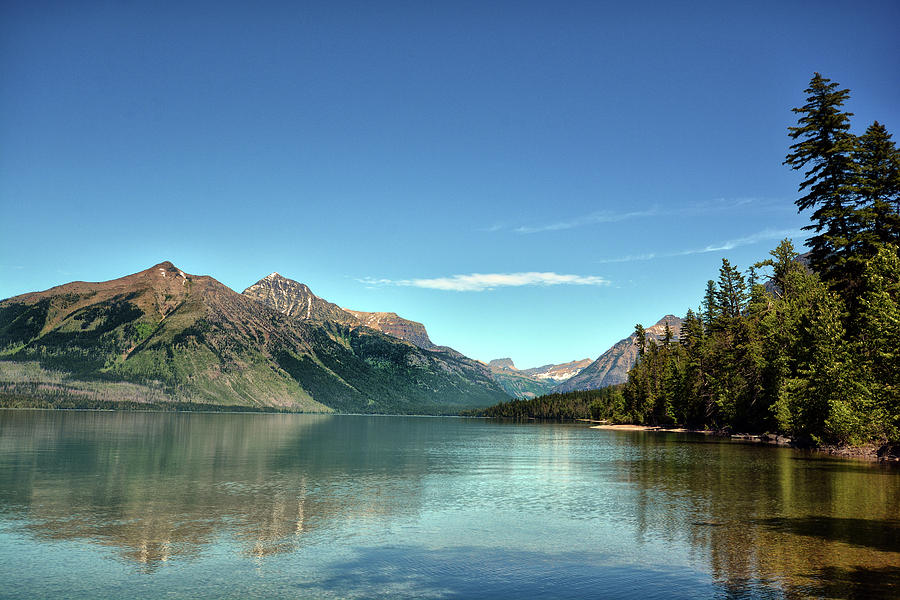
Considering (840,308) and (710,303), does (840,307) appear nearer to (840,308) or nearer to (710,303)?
(840,308)

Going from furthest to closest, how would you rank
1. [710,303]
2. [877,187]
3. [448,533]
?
1. [710,303]
2. [877,187]
3. [448,533]

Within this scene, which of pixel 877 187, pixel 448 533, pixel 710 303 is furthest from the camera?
pixel 710 303

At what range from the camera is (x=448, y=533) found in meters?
27.9

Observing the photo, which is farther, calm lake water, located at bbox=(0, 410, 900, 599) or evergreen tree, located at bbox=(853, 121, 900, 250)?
evergreen tree, located at bbox=(853, 121, 900, 250)

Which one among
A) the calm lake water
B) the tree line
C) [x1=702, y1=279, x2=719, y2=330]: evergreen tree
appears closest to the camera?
the calm lake water

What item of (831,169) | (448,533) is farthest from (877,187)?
(448,533)

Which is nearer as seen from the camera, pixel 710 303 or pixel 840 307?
pixel 840 307

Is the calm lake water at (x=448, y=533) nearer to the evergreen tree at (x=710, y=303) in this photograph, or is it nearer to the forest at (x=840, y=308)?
the forest at (x=840, y=308)

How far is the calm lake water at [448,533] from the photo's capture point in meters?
19.4

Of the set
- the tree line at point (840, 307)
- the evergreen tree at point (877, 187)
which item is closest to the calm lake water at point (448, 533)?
the tree line at point (840, 307)

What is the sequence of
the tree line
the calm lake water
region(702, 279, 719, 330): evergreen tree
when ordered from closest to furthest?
the calm lake water < the tree line < region(702, 279, 719, 330): evergreen tree

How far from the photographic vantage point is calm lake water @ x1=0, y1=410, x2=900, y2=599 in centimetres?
1941

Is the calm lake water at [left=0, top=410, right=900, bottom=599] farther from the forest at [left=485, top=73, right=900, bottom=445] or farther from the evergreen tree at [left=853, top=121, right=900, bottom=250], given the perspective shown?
the evergreen tree at [left=853, top=121, right=900, bottom=250]

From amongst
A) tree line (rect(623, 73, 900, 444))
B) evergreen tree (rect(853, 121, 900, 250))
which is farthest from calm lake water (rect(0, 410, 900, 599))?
evergreen tree (rect(853, 121, 900, 250))
